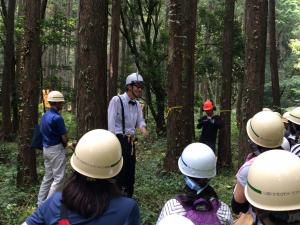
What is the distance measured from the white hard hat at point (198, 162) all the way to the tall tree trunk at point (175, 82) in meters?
5.71

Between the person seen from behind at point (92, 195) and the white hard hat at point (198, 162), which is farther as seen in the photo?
the white hard hat at point (198, 162)

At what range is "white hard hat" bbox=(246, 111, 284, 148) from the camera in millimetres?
4266

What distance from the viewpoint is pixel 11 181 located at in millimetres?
9992

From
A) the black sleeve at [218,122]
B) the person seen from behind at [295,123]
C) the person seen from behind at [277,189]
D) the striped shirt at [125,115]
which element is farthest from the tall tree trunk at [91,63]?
the black sleeve at [218,122]

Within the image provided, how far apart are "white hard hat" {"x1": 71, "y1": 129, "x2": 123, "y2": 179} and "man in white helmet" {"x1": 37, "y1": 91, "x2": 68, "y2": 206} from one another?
4804mm

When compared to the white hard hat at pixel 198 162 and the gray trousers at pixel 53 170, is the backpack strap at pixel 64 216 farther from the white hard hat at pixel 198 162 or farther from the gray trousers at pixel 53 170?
the gray trousers at pixel 53 170

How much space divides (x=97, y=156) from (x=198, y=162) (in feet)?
2.84

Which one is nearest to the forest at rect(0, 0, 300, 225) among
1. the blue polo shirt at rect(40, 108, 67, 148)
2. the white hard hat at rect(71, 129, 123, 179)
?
the blue polo shirt at rect(40, 108, 67, 148)

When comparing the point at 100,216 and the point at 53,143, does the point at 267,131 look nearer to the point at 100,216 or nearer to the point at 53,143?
the point at 100,216

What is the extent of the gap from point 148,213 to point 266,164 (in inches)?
179

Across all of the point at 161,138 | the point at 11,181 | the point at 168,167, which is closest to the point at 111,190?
the point at 168,167

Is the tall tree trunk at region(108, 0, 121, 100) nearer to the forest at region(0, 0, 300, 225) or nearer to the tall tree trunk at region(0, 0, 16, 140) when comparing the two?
the forest at region(0, 0, 300, 225)

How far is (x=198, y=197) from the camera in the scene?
3322mm

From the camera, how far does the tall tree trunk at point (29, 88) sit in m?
9.22
